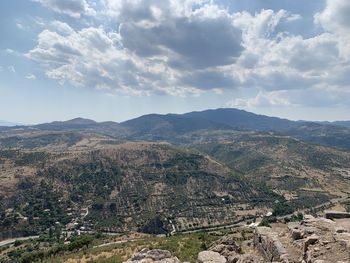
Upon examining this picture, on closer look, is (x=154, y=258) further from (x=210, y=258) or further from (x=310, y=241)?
(x=310, y=241)

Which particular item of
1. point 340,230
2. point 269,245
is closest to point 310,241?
point 340,230

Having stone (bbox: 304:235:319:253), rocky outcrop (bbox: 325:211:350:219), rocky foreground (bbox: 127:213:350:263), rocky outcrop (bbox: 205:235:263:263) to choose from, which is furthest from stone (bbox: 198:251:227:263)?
rocky outcrop (bbox: 325:211:350:219)

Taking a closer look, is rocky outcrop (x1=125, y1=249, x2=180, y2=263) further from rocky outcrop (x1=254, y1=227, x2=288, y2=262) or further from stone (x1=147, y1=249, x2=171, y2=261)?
rocky outcrop (x1=254, y1=227, x2=288, y2=262)

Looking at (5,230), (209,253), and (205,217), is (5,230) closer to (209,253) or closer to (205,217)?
(205,217)

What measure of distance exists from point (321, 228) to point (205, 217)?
163404 mm

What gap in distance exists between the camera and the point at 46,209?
18525 centimetres

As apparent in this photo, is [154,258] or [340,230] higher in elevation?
A: [340,230]

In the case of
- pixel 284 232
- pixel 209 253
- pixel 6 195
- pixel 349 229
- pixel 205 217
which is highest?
pixel 349 229

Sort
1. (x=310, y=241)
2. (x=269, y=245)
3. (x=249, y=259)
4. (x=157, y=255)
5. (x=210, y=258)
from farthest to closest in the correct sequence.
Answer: (x=157, y=255) → (x=210, y=258) → (x=269, y=245) → (x=249, y=259) → (x=310, y=241)

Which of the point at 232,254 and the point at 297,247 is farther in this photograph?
the point at 232,254

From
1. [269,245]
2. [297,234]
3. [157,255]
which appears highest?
[297,234]

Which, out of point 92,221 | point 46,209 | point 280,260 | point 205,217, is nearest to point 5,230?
point 46,209

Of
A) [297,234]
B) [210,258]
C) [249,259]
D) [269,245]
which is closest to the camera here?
[249,259]

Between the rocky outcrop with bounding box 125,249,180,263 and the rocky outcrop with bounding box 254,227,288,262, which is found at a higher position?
the rocky outcrop with bounding box 254,227,288,262
